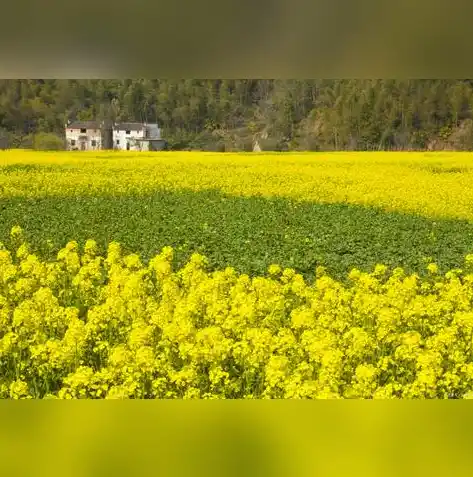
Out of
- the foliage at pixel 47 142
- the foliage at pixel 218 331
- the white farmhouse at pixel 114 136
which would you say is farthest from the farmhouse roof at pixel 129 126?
the foliage at pixel 218 331

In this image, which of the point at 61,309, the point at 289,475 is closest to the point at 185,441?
the point at 289,475

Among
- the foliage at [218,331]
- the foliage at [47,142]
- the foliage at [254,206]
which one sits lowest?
the foliage at [218,331]

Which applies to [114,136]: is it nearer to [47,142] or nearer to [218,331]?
[47,142]

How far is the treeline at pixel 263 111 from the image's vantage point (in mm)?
2934

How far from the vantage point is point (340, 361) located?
100 inches

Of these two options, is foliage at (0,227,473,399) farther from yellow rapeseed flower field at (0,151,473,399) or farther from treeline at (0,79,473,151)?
treeline at (0,79,473,151)

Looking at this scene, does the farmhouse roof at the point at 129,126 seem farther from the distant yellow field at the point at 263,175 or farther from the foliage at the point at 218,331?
the foliage at the point at 218,331

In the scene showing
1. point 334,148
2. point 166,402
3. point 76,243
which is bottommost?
point 166,402

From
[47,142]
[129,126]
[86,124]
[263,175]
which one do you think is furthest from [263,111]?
[47,142]

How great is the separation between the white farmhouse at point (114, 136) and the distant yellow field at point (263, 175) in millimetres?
45

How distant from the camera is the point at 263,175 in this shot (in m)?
3.34

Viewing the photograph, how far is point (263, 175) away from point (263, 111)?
39 centimetres
